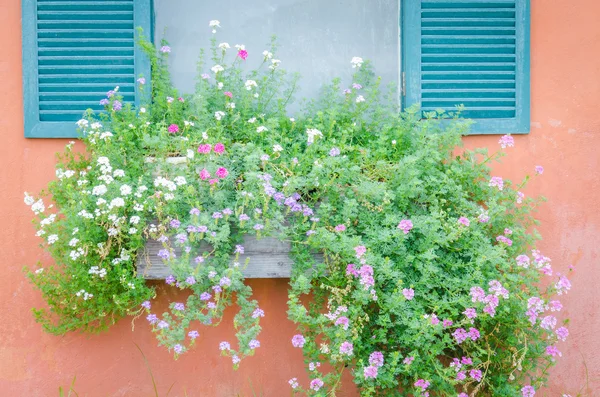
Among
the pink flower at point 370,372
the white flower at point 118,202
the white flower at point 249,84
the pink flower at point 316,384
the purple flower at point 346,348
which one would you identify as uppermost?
the white flower at point 249,84

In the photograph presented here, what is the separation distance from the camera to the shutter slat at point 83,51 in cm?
382

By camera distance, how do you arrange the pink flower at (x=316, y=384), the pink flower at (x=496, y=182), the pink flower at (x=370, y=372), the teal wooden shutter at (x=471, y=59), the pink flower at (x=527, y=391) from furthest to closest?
the teal wooden shutter at (x=471, y=59), the pink flower at (x=496, y=182), the pink flower at (x=527, y=391), the pink flower at (x=316, y=384), the pink flower at (x=370, y=372)

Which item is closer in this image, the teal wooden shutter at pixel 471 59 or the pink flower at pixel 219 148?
the pink flower at pixel 219 148

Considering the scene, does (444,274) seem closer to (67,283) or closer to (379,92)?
(379,92)

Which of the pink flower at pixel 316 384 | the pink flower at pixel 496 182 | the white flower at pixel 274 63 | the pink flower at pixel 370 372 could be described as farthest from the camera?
the white flower at pixel 274 63

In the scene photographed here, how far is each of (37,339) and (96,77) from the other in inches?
57.8

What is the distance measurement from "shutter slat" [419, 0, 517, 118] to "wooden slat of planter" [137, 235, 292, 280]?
1235 mm

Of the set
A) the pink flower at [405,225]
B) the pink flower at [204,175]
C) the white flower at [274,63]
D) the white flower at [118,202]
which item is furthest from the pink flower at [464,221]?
the white flower at [118,202]

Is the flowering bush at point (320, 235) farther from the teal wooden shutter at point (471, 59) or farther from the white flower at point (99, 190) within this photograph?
the teal wooden shutter at point (471, 59)

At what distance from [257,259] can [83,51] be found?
5.12 feet

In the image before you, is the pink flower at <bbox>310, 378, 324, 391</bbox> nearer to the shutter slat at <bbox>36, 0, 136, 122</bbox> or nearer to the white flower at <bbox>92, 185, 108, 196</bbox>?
the white flower at <bbox>92, 185, 108, 196</bbox>

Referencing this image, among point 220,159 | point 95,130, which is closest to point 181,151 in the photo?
point 220,159

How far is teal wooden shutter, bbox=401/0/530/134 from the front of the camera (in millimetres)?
3938

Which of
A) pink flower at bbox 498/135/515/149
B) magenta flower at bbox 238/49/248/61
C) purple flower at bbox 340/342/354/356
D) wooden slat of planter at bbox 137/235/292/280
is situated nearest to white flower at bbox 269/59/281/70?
magenta flower at bbox 238/49/248/61
